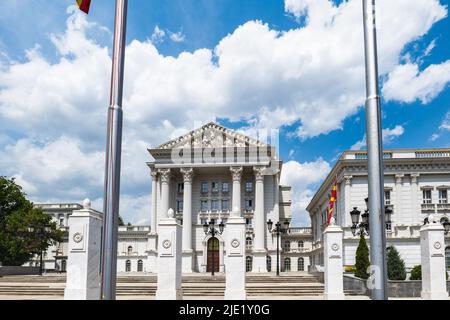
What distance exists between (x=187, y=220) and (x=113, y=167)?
46084mm

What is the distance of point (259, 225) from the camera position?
53.3 meters

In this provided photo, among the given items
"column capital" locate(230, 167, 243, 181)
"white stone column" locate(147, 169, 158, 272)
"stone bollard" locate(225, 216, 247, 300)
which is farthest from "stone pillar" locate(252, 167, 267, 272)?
"stone bollard" locate(225, 216, 247, 300)

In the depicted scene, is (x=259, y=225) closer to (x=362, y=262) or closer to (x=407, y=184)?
(x=407, y=184)

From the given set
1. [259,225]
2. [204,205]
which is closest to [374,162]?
[259,225]

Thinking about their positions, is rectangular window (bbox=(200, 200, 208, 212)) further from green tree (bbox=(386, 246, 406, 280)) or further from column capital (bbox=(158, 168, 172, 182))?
green tree (bbox=(386, 246, 406, 280))

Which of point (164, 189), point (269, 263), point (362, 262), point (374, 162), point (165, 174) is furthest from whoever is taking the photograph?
point (165, 174)

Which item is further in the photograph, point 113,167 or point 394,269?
point 394,269

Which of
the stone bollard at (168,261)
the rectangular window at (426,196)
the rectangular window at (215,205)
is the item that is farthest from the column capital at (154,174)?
the stone bollard at (168,261)

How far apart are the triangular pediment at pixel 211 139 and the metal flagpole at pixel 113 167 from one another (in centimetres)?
4580

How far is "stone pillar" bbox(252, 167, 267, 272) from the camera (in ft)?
171

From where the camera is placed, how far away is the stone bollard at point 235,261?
17125 millimetres

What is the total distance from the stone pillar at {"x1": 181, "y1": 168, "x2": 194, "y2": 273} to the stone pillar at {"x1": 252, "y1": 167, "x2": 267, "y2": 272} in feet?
24.6
